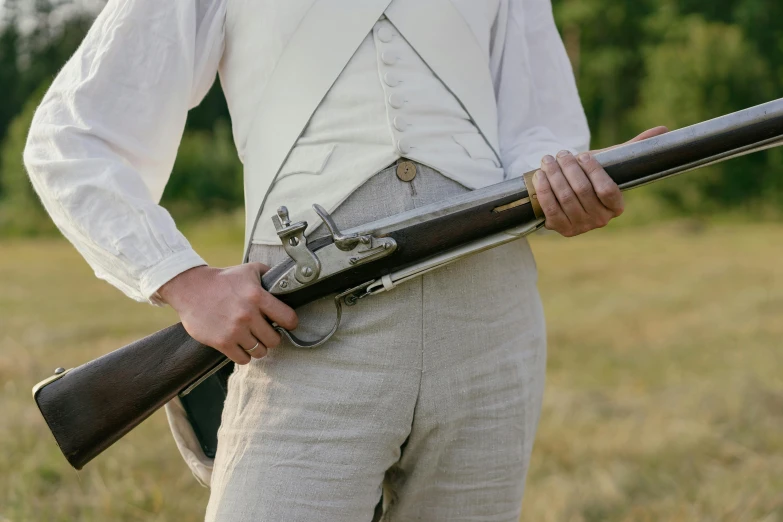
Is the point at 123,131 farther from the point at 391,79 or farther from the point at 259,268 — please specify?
the point at 391,79

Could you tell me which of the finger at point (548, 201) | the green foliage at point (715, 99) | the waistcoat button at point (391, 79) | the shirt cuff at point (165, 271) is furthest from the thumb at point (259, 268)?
the green foliage at point (715, 99)

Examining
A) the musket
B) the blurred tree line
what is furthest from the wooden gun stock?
the blurred tree line

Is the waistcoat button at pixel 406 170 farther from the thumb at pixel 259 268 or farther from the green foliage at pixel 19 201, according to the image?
the green foliage at pixel 19 201

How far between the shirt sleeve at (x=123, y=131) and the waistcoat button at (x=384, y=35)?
31 cm

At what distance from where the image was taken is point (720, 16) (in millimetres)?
26953

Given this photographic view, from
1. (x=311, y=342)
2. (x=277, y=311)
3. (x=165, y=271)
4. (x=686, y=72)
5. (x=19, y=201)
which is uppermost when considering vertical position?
(x=165, y=271)

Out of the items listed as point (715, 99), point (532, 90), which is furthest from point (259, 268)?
point (715, 99)

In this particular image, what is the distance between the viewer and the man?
1.56 metres

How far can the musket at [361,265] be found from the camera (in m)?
1.64

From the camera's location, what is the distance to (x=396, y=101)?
1.65 metres

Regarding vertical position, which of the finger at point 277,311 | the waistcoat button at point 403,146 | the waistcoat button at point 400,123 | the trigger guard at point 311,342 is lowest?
the trigger guard at point 311,342

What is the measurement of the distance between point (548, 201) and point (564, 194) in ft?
0.11

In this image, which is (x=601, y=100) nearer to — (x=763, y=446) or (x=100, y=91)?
(x=763, y=446)

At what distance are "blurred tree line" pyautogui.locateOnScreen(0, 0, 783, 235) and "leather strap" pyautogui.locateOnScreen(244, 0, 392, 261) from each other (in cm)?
1693
